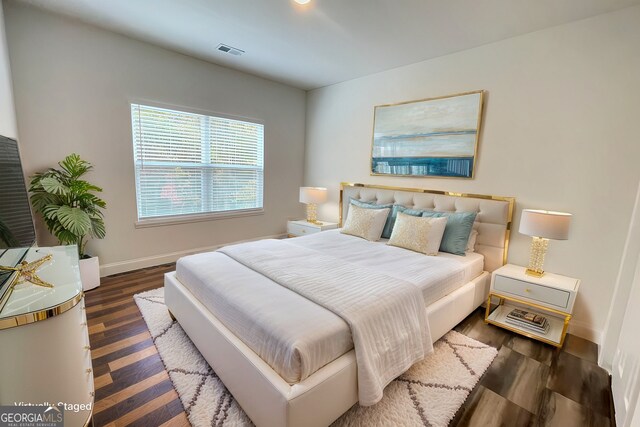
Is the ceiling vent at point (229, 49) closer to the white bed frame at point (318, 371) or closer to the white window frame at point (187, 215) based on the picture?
the white window frame at point (187, 215)

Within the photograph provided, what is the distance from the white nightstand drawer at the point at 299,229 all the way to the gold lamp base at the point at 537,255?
244 centimetres

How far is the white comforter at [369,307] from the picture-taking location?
144 cm

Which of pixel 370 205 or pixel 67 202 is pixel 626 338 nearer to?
pixel 370 205

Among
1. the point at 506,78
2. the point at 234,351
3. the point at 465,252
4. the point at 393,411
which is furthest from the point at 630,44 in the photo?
the point at 234,351

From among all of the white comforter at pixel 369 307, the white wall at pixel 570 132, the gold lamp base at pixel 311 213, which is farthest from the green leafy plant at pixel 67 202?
the white wall at pixel 570 132

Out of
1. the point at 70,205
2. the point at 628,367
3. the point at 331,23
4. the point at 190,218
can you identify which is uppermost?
the point at 331,23

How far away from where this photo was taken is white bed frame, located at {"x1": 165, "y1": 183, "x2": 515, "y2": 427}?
123 centimetres

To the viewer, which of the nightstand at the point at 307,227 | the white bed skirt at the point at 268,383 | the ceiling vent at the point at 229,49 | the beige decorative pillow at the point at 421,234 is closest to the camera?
the white bed skirt at the point at 268,383

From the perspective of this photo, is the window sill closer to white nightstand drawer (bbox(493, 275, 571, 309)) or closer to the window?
the window

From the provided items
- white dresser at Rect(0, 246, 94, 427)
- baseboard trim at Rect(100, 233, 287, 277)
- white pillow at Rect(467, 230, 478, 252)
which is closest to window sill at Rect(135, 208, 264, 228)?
Answer: baseboard trim at Rect(100, 233, 287, 277)

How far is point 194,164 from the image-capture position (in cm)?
371

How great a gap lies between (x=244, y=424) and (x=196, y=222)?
291 centimetres

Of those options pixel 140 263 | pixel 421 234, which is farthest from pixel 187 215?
pixel 421 234

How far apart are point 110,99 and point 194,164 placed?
1.09m
